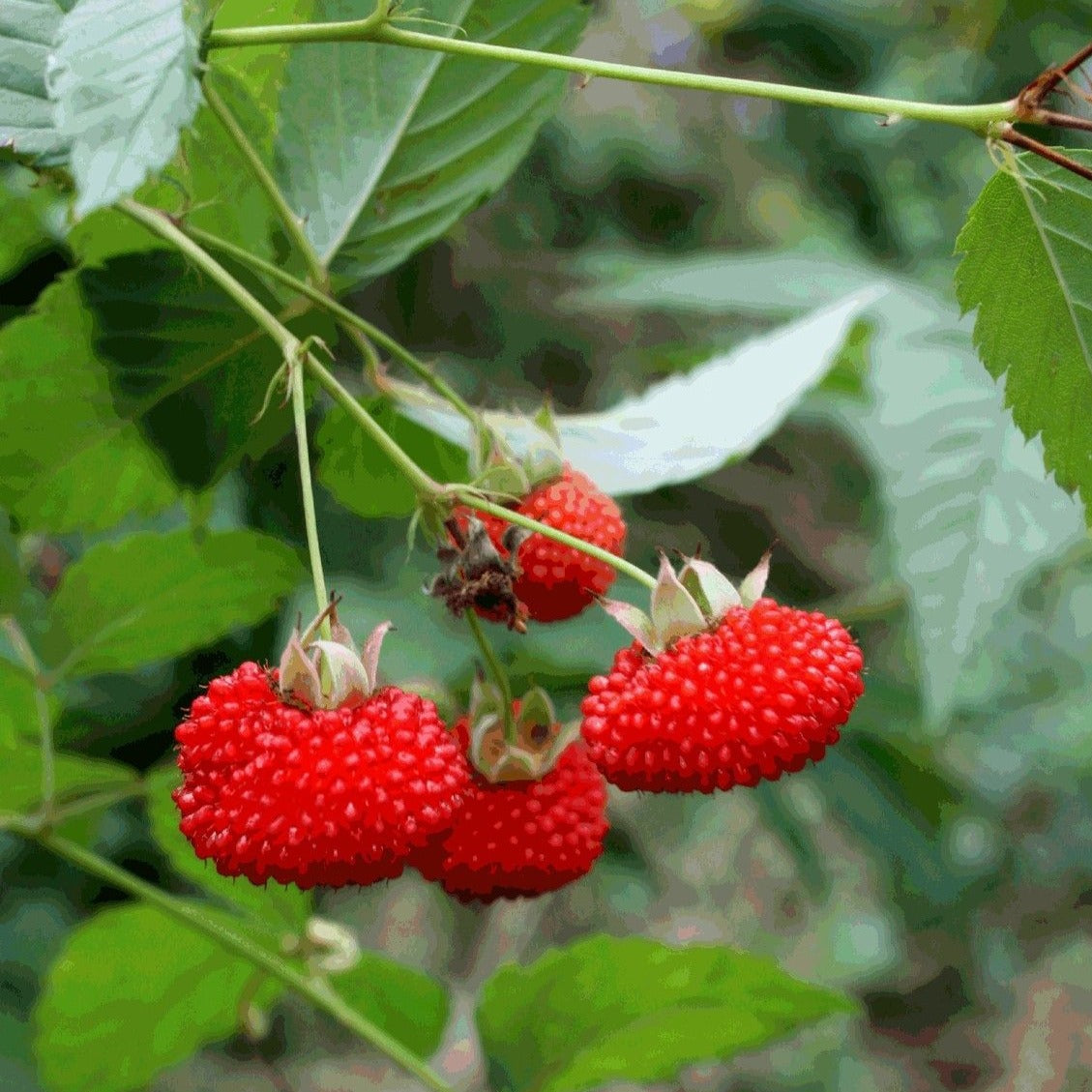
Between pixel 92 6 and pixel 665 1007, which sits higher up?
pixel 92 6

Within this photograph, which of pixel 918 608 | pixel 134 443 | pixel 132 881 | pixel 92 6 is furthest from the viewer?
pixel 918 608

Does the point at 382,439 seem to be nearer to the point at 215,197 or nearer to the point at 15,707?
the point at 215,197

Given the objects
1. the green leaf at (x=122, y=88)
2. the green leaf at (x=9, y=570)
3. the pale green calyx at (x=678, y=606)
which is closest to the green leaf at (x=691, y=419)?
the pale green calyx at (x=678, y=606)

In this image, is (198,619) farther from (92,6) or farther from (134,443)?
(92,6)

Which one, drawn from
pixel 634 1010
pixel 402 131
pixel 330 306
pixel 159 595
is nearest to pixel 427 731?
pixel 330 306

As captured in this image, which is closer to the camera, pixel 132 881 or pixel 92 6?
pixel 92 6

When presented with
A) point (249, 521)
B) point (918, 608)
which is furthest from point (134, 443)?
point (918, 608)

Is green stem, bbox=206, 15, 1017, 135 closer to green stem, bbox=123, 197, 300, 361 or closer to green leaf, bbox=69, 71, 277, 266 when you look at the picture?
green stem, bbox=123, 197, 300, 361

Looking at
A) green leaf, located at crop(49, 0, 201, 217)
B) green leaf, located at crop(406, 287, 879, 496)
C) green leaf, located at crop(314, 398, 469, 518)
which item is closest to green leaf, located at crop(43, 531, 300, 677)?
green leaf, located at crop(314, 398, 469, 518)
